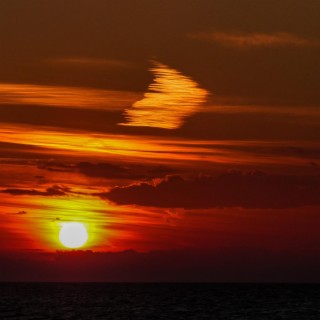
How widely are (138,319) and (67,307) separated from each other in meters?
31.9

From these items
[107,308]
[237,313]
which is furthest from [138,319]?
[107,308]

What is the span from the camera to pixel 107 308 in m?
145

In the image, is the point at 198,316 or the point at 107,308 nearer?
the point at 198,316

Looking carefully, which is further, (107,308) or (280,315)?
(107,308)

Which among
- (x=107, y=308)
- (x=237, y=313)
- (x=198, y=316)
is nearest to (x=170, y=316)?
(x=198, y=316)

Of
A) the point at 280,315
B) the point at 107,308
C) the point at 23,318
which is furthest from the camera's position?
the point at 107,308

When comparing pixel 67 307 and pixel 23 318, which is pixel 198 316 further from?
pixel 67 307

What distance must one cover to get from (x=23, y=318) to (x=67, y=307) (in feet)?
103

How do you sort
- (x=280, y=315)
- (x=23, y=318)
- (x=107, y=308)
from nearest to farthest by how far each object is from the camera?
(x=23, y=318)
(x=280, y=315)
(x=107, y=308)

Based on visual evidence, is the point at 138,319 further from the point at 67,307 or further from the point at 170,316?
the point at 67,307

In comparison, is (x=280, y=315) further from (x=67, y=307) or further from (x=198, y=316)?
(x=67, y=307)

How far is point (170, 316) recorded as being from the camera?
124m

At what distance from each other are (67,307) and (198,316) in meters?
31.6

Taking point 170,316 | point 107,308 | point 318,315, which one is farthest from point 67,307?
point 318,315
